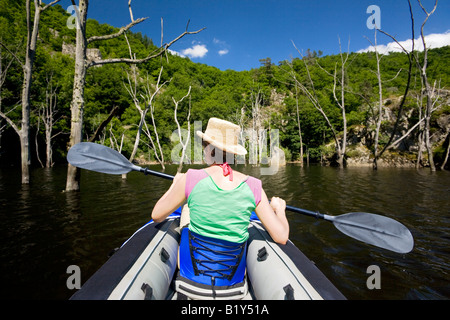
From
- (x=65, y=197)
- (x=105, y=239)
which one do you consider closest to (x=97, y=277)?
(x=105, y=239)

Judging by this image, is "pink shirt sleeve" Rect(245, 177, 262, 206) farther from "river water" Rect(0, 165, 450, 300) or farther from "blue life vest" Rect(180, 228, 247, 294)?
"river water" Rect(0, 165, 450, 300)

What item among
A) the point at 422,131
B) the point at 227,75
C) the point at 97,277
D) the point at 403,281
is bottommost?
the point at 403,281

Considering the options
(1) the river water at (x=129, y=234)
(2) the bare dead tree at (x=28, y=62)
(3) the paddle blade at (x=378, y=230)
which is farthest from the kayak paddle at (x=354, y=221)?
(2) the bare dead tree at (x=28, y=62)

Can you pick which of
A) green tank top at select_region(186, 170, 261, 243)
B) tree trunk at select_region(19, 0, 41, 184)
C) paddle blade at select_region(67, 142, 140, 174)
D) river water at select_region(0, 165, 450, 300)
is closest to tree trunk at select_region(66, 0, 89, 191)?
river water at select_region(0, 165, 450, 300)

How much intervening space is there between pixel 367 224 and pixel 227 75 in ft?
203

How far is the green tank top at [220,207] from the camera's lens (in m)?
1.52

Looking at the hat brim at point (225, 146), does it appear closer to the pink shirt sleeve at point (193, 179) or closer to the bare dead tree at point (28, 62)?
the pink shirt sleeve at point (193, 179)

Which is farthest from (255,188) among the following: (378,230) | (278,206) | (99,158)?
(99,158)

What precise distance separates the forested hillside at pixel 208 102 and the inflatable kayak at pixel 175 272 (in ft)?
46.0
